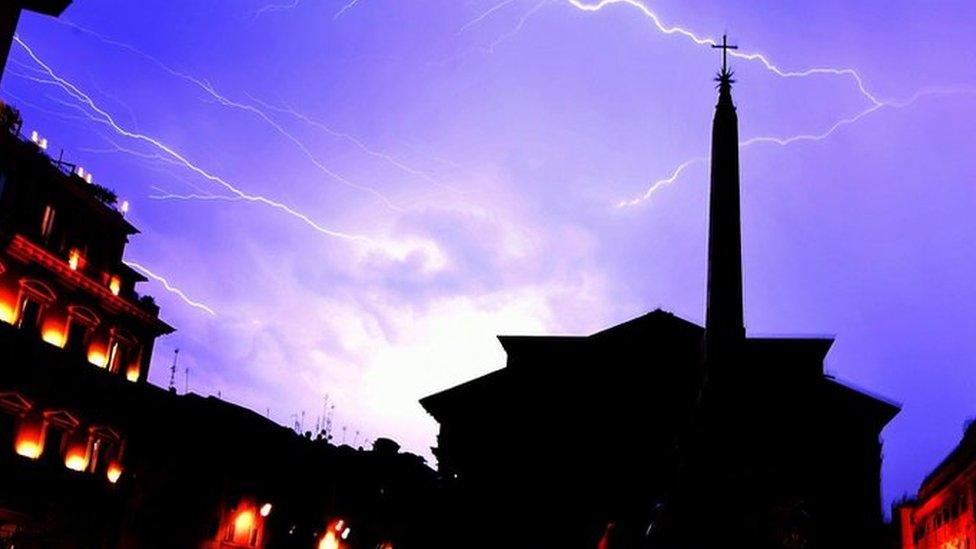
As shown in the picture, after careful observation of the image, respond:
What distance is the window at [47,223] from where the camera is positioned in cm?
3073

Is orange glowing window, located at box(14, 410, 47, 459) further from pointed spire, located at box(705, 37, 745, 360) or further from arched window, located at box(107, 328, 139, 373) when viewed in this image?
pointed spire, located at box(705, 37, 745, 360)

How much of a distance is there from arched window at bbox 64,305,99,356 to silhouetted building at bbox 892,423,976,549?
30.3 m

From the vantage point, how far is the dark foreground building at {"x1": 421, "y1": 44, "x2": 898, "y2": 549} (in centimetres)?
2598

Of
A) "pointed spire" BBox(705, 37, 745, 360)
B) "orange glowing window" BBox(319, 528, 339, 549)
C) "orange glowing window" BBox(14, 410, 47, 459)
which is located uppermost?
"pointed spire" BBox(705, 37, 745, 360)

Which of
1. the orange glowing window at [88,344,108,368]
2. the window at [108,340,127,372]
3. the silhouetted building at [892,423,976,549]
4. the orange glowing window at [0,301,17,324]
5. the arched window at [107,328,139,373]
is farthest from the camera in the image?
the arched window at [107,328,139,373]

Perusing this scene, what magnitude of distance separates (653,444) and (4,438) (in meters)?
20.8

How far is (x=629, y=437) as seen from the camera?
97.6 feet

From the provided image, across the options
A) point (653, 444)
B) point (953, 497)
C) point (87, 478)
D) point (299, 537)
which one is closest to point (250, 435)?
point (299, 537)

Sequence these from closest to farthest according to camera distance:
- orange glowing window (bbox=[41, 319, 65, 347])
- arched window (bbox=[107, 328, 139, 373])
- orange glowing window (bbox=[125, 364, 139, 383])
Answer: orange glowing window (bbox=[41, 319, 65, 347])
arched window (bbox=[107, 328, 139, 373])
orange glowing window (bbox=[125, 364, 139, 383])

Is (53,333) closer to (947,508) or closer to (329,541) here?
(329,541)

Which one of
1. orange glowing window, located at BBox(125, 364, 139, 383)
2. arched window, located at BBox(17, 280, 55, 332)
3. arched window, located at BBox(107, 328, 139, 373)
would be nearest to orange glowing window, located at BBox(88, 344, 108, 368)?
arched window, located at BBox(107, 328, 139, 373)

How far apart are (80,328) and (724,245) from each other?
24371mm

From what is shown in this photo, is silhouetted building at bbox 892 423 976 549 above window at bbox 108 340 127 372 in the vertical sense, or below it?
below

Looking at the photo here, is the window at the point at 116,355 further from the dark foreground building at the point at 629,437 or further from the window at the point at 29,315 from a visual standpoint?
the dark foreground building at the point at 629,437
